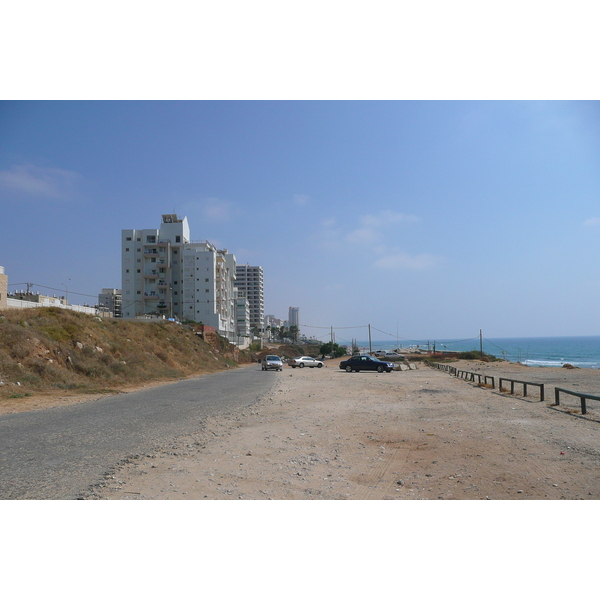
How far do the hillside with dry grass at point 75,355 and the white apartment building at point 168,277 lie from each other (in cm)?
4071

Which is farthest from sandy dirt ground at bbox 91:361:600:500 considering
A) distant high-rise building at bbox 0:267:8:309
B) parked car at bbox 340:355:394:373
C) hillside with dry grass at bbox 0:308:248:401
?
parked car at bbox 340:355:394:373

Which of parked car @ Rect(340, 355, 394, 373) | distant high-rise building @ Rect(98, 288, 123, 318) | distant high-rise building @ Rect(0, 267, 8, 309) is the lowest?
parked car @ Rect(340, 355, 394, 373)

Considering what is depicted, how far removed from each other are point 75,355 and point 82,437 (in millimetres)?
18668

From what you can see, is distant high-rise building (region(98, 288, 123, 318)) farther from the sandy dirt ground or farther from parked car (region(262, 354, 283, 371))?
the sandy dirt ground

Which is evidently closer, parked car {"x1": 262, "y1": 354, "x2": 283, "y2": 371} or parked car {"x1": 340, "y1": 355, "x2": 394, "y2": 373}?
parked car {"x1": 340, "y1": 355, "x2": 394, "y2": 373}

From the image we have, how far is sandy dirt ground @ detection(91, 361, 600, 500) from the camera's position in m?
6.78

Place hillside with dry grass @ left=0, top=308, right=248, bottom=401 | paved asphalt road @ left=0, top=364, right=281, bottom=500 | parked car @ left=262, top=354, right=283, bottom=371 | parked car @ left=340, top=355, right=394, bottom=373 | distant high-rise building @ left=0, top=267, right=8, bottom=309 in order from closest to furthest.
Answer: paved asphalt road @ left=0, top=364, right=281, bottom=500 < hillside with dry grass @ left=0, top=308, right=248, bottom=401 < distant high-rise building @ left=0, top=267, right=8, bottom=309 < parked car @ left=340, top=355, right=394, bottom=373 < parked car @ left=262, top=354, right=283, bottom=371

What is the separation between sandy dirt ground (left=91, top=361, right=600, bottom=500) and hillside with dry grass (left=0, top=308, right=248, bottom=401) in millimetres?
12377

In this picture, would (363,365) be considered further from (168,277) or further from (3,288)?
(168,277)

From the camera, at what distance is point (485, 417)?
45.6 feet

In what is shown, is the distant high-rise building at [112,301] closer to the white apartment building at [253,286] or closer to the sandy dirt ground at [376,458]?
the white apartment building at [253,286]

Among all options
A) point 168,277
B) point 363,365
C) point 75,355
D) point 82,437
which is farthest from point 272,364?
point 168,277

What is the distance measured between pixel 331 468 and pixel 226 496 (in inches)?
92.3

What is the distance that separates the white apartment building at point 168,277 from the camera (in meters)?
87.3
